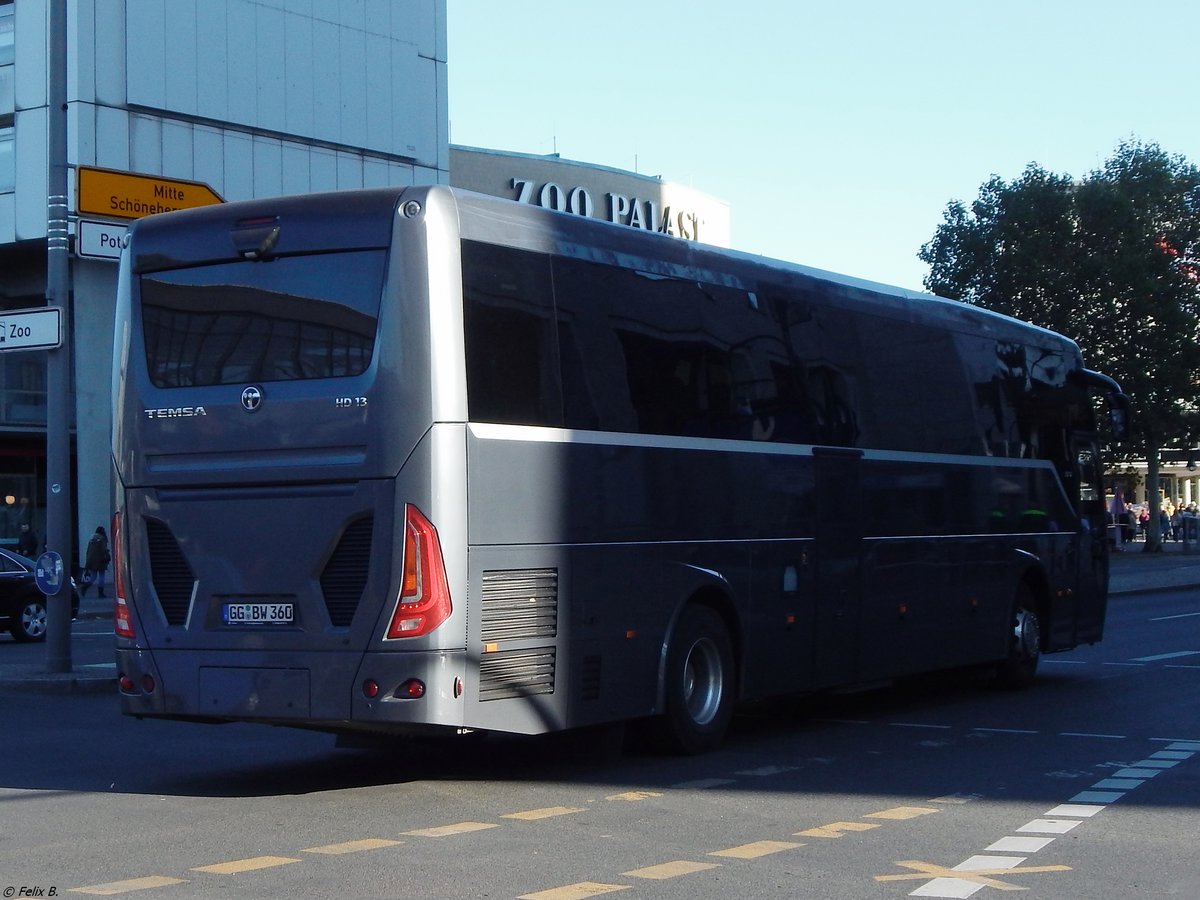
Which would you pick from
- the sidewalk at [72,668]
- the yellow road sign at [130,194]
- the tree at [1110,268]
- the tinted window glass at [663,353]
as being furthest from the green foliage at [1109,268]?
the tinted window glass at [663,353]

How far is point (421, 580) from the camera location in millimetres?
9117

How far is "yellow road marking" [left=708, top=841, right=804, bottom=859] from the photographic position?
7.79 metres

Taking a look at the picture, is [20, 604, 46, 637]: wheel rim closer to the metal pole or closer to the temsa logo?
the metal pole

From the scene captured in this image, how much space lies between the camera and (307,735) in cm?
1284

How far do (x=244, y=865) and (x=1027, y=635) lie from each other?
1019 centimetres

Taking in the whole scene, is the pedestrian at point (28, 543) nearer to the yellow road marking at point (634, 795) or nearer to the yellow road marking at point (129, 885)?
the yellow road marking at point (634, 795)

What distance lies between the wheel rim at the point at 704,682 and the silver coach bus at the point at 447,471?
0.8 inches

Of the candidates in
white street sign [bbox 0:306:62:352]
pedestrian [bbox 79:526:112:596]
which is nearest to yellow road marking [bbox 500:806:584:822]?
white street sign [bbox 0:306:62:352]

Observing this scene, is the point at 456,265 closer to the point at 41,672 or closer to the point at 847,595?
the point at 847,595

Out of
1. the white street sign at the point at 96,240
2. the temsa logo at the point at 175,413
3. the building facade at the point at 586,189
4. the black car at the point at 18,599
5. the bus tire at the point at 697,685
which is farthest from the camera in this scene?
the building facade at the point at 586,189

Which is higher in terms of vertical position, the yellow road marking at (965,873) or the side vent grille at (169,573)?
the side vent grille at (169,573)

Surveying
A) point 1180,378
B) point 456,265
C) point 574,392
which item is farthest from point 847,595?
point 1180,378

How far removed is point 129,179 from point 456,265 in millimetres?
8224

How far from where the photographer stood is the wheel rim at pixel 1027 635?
52.0 feet
